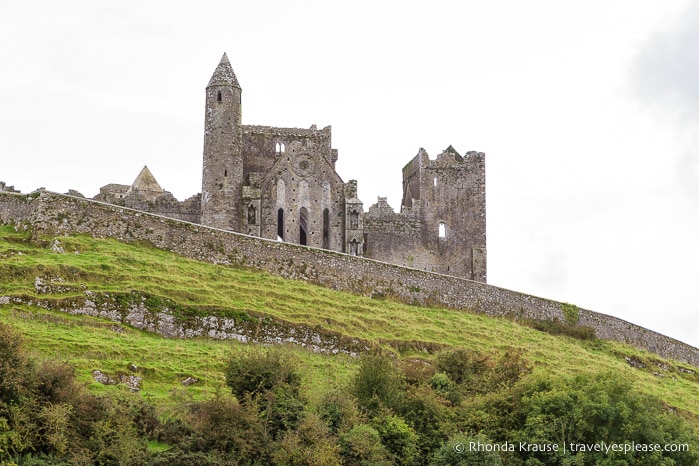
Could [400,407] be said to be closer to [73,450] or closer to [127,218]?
[73,450]

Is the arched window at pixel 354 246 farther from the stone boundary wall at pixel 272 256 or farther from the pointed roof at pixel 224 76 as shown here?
the pointed roof at pixel 224 76

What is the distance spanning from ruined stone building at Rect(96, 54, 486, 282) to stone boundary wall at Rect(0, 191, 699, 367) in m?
9.33

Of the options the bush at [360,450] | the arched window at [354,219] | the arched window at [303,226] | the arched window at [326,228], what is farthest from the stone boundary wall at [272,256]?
the bush at [360,450]

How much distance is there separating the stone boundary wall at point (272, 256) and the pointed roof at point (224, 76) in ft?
49.2

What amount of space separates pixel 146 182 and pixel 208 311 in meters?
36.1

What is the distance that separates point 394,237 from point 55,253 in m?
29.8

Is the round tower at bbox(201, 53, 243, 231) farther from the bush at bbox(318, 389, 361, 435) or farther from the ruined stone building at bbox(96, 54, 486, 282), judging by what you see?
the bush at bbox(318, 389, 361, 435)

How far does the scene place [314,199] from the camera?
70.7 metres

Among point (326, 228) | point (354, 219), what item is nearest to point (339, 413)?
point (326, 228)

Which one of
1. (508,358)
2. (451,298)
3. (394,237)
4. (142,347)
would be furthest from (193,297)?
(394,237)

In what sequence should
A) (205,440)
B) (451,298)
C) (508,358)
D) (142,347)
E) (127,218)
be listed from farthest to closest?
1. (451,298)
2. (127,218)
3. (508,358)
4. (142,347)
5. (205,440)

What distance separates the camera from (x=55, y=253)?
49375 mm

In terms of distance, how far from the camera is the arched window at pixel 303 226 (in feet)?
232

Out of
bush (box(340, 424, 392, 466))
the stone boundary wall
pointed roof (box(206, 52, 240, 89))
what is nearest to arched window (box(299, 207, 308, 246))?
pointed roof (box(206, 52, 240, 89))
